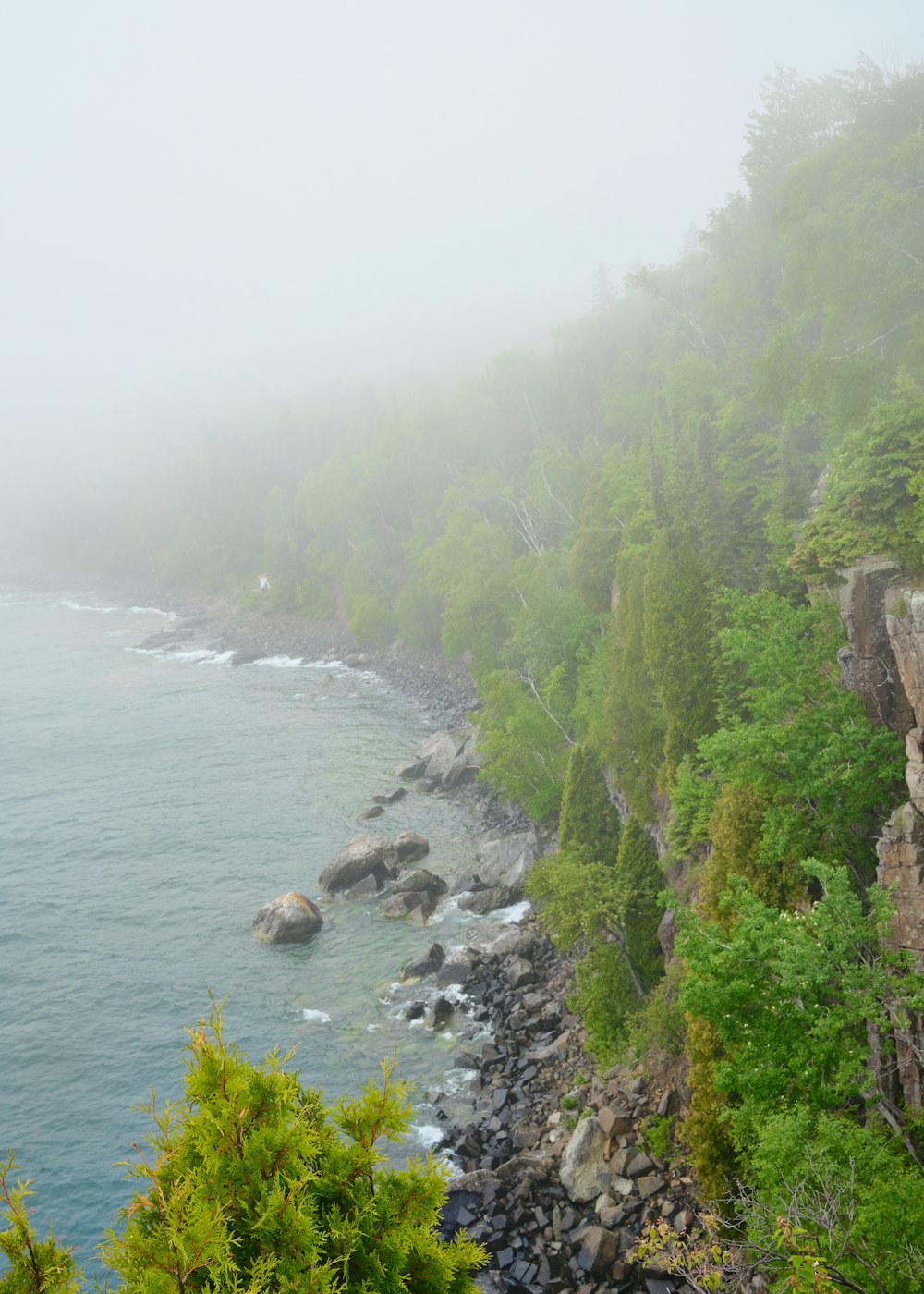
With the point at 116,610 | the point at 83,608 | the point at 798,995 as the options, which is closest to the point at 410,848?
the point at 798,995

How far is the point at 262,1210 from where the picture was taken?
34.7 ft

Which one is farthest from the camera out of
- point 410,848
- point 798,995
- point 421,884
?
point 410,848

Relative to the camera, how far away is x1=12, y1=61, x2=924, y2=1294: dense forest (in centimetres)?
1733

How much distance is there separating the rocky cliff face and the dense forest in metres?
0.66

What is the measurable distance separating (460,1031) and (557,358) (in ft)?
280

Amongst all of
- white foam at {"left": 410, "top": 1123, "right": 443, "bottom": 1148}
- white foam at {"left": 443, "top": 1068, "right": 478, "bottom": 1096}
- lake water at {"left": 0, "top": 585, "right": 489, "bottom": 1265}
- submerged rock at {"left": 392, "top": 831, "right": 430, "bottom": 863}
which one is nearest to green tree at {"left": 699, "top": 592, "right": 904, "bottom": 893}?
white foam at {"left": 443, "top": 1068, "right": 478, "bottom": 1096}

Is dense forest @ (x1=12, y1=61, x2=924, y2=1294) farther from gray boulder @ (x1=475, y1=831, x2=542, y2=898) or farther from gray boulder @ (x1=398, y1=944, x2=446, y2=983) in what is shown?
gray boulder @ (x1=398, y1=944, x2=446, y2=983)

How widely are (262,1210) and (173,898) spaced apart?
4058 cm

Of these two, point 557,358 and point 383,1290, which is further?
point 557,358

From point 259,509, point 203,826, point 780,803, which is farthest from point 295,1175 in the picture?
point 259,509

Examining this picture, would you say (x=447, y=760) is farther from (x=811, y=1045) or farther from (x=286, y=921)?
(x=811, y=1045)

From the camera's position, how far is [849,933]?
17266 mm

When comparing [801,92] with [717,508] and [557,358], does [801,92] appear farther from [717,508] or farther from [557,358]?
[717,508]

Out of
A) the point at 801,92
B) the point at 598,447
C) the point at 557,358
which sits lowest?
the point at 598,447
